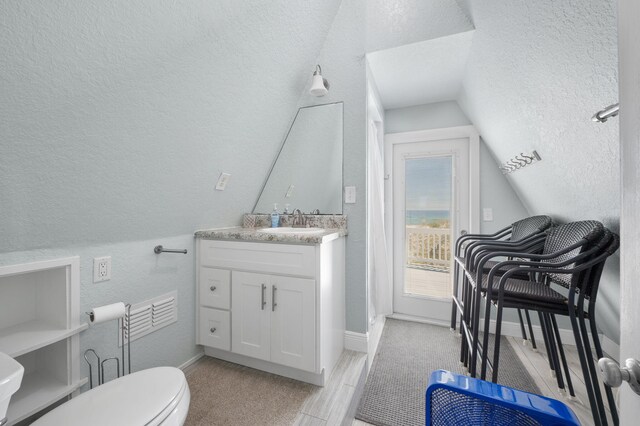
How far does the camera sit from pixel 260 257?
1.71 meters

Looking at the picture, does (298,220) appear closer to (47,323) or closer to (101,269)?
(101,269)

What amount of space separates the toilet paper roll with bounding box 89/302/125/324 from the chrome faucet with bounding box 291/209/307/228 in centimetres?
123

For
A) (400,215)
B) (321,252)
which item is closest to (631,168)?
(321,252)

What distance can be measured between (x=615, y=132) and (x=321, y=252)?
1333 mm

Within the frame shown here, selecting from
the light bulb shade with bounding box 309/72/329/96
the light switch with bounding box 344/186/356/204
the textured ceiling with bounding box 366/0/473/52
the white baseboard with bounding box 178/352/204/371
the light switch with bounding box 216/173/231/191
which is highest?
the textured ceiling with bounding box 366/0/473/52

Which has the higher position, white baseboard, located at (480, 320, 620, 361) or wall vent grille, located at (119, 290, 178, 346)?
wall vent grille, located at (119, 290, 178, 346)

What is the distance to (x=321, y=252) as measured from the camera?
1.59 metres

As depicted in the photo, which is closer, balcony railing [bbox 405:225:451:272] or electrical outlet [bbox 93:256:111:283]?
electrical outlet [bbox 93:256:111:283]

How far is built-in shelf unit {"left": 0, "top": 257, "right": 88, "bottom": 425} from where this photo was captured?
3.96 ft

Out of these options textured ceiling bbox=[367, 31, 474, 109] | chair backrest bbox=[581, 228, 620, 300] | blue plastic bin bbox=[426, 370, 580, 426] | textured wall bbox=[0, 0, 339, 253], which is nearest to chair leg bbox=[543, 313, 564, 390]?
chair backrest bbox=[581, 228, 620, 300]

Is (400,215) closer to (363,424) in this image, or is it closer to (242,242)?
(242,242)

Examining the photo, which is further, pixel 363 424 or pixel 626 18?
pixel 363 424

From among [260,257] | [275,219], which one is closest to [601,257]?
[260,257]

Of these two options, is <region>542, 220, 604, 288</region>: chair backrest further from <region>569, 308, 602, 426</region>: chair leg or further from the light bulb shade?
the light bulb shade
